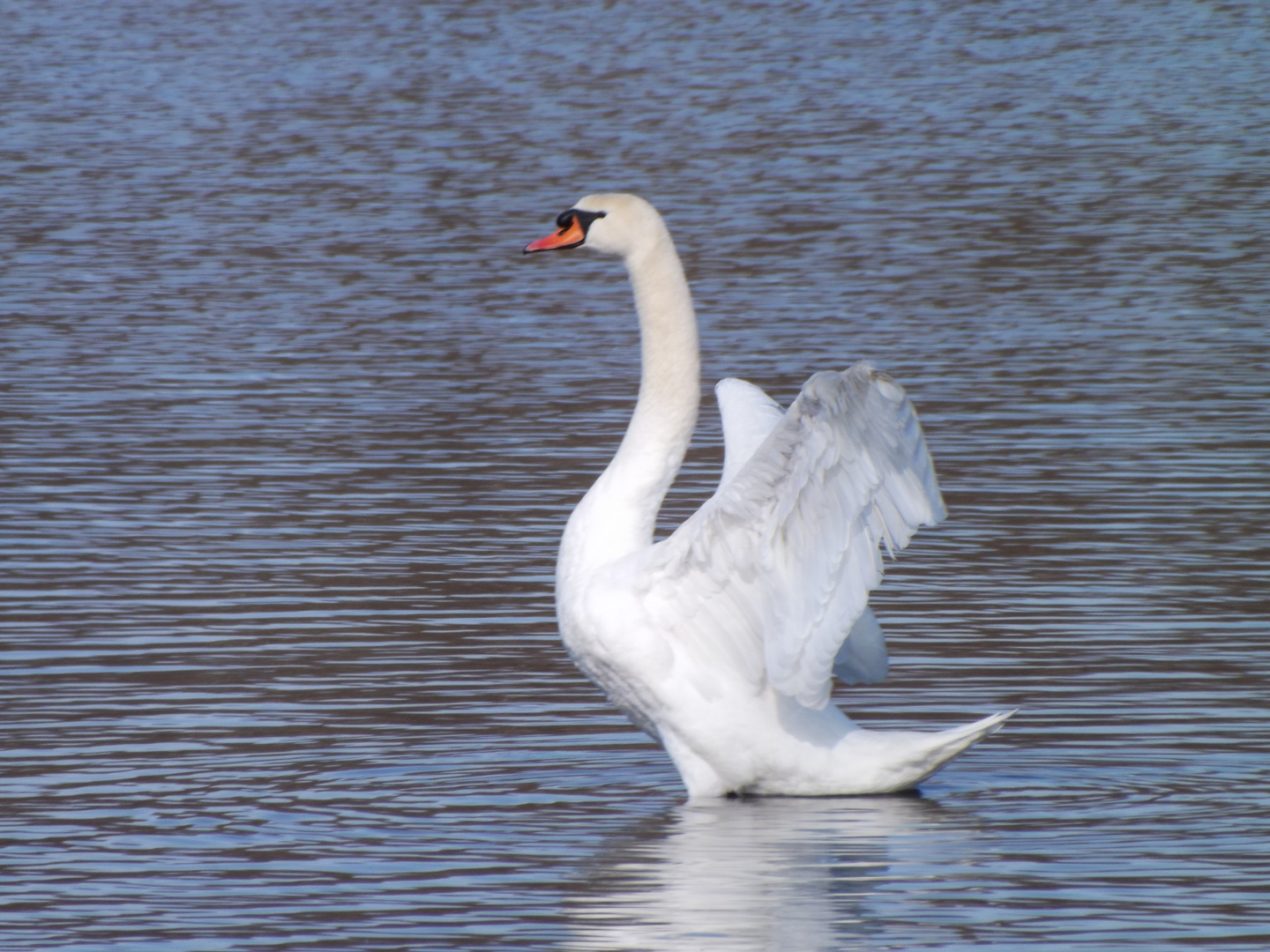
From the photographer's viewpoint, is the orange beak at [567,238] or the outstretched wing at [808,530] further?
the orange beak at [567,238]

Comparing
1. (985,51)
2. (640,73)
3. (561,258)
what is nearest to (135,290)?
(561,258)

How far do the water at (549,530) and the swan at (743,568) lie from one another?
0.19 metres

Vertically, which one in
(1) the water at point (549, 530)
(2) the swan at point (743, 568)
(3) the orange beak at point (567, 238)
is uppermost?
(3) the orange beak at point (567, 238)

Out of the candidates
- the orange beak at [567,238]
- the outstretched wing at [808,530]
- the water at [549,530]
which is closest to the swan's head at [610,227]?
the orange beak at [567,238]

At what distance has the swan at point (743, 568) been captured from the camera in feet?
23.0

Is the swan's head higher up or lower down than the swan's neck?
higher up

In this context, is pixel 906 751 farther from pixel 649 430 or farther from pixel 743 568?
pixel 649 430

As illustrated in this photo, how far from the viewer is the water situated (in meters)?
6.70

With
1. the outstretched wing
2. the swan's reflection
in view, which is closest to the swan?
the outstretched wing

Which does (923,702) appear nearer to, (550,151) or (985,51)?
(550,151)

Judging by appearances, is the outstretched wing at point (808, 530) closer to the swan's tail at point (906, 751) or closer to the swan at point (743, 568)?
the swan at point (743, 568)

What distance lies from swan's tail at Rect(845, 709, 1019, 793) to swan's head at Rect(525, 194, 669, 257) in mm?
1646

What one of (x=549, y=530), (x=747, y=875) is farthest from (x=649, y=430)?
(x=549, y=530)

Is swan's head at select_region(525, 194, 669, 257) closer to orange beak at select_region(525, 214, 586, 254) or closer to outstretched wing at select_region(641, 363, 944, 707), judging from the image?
orange beak at select_region(525, 214, 586, 254)
